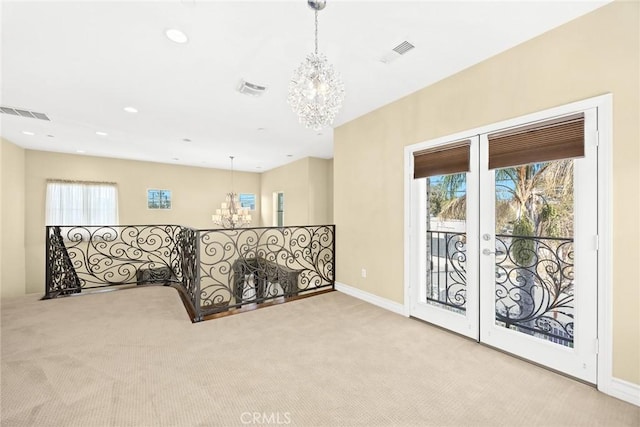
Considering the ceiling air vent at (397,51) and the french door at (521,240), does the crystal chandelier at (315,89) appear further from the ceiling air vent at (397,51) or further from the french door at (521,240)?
the french door at (521,240)

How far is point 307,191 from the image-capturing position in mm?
7266

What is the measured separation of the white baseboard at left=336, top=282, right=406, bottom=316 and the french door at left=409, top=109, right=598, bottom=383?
1.06ft

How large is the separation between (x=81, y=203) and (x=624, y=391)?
9773 millimetres

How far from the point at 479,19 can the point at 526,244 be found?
1983mm

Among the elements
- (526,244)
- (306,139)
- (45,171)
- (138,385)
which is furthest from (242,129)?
(45,171)

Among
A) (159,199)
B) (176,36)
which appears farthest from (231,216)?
(176,36)

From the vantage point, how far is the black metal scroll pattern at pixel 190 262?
3.44 metres

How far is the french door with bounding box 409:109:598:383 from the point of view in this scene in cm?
209

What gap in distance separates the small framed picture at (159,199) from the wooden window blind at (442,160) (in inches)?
296

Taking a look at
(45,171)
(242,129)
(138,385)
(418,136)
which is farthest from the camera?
(45,171)

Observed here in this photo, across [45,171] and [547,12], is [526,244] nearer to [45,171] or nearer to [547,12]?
[547,12]

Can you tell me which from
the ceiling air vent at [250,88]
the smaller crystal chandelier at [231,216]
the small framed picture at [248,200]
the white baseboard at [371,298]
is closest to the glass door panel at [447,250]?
the white baseboard at [371,298]

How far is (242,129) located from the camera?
490cm

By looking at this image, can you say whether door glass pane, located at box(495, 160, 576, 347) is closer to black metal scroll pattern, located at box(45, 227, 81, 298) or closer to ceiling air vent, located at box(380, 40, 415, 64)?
ceiling air vent, located at box(380, 40, 415, 64)
